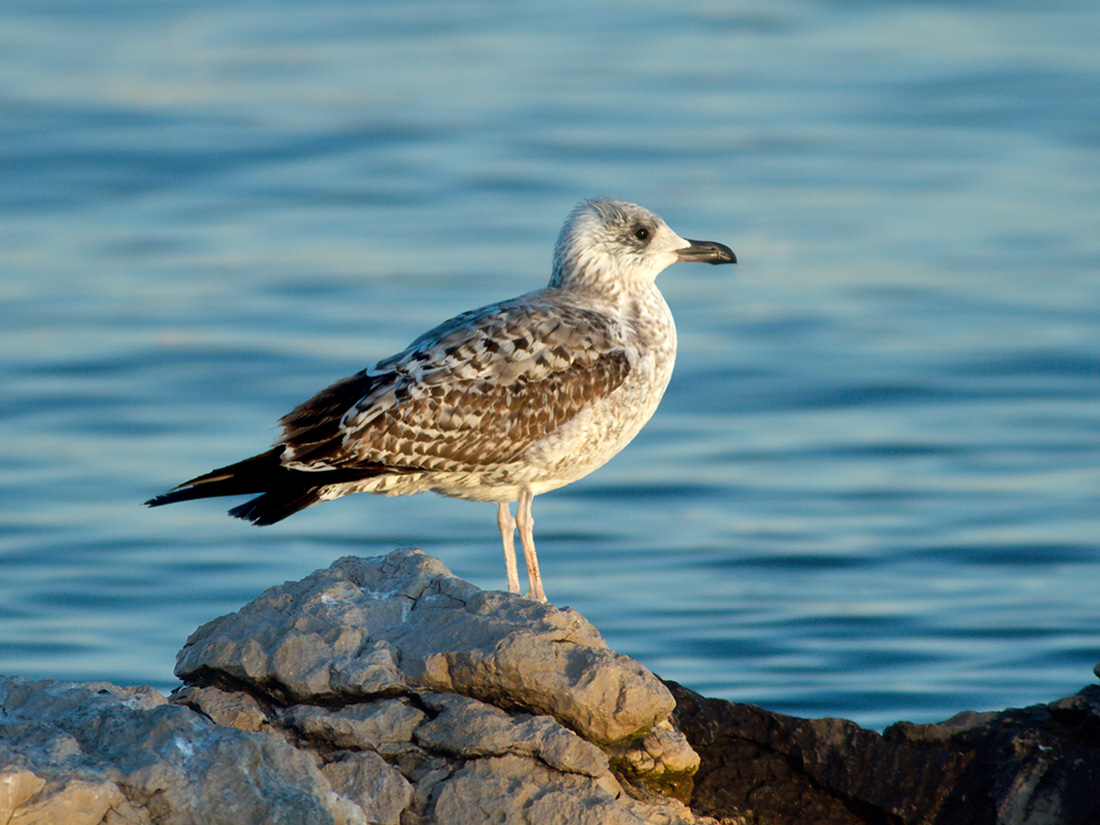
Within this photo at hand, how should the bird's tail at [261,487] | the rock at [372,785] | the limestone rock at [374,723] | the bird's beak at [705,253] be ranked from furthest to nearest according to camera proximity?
the bird's beak at [705,253] → the bird's tail at [261,487] → the rock at [372,785] → the limestone rock at [374,723]

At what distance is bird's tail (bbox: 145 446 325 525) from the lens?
7578 mm

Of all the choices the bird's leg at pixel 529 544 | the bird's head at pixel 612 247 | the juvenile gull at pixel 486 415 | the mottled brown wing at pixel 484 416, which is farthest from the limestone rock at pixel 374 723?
the bird's head at pixel 612 247

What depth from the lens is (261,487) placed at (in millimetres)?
7648

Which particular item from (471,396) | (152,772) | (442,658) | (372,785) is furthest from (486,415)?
(152,772)

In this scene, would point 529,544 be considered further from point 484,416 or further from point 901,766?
point 901,766

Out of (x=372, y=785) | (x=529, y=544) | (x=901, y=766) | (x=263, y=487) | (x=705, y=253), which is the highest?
(x=705, y=253)

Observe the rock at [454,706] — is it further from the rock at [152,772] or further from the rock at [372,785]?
the rock at [152,772]

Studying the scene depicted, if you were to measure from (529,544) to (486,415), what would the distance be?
0.63 m

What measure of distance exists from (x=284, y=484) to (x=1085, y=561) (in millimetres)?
8064

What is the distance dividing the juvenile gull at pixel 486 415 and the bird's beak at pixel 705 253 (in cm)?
69

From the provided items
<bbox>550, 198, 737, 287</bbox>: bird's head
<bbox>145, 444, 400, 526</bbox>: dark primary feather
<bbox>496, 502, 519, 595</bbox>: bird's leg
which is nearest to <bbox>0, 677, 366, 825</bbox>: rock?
<bbox>145, 444, 400, 526</bbox>: dark primary feather

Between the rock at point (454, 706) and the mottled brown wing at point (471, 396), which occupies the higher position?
the mottled brown wing at point (471, 396)

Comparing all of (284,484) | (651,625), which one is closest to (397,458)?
(284,484)

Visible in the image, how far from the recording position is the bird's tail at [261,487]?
7.58 meters
